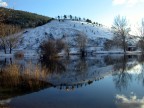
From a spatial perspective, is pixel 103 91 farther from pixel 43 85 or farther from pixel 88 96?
pixel 43 85

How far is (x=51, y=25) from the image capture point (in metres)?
186

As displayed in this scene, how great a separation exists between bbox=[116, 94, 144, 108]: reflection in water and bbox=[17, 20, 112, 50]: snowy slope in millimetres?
124004

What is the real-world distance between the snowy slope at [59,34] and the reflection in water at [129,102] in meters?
124

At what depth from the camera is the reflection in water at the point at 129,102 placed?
16.5 meters

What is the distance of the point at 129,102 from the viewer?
57.2 ft

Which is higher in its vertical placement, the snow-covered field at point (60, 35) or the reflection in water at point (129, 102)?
the snow-covered field at point (60, 35)

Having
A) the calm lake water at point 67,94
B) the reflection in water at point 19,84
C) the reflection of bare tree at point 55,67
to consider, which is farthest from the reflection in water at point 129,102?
the reflection of bare tree at point 55,67

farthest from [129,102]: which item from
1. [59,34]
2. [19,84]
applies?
[59,34]

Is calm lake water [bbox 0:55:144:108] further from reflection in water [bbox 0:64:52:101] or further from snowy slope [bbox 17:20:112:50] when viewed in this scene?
snowy slope [bbox 17:20:112:50]

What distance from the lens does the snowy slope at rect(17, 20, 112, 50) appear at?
151 m

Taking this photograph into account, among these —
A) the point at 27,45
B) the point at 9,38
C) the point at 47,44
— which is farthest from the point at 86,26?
the point at 47,44

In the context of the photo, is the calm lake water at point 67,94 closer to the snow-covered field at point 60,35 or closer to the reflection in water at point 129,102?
the reflection in water at point 129,102

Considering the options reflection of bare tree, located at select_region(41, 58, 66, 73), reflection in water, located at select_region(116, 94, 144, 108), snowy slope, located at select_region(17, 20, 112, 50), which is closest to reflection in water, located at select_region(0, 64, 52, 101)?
reflection in water, located at select_region(116, 94, 144, 108)

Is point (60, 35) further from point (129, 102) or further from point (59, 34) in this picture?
point (129, 102)
